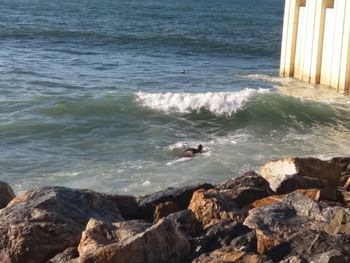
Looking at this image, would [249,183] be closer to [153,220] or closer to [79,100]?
[153,220]

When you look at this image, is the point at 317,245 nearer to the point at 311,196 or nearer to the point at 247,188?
the point at 311,196

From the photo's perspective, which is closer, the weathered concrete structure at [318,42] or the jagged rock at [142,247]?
the jagged rock at [142,247]

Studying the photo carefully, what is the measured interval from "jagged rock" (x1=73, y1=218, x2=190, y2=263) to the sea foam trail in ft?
50.2

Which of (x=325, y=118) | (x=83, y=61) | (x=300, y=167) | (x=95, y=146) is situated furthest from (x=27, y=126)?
(x=83, y=61)

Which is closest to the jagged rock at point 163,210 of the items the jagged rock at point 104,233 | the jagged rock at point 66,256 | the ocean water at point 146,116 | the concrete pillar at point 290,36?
the jagged rock at point 104,233

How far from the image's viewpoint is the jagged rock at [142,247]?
7102 millimetres

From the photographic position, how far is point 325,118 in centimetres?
2183

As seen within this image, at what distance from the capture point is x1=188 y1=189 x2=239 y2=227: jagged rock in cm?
880

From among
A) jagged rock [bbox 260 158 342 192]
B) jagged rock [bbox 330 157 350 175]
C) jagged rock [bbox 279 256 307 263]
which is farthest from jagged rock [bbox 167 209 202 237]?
jagged rock [bbox 330 157 350 175]

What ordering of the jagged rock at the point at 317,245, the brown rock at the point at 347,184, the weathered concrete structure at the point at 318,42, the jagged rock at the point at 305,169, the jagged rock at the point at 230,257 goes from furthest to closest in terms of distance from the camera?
the weathered concrete structure at the point at 318,42 < the jagged rock at the point at 305,169 < the brown rock at the point at 347,184 < the jagged rock at the point at 317,245 < the jagged rock at the point at 230,257

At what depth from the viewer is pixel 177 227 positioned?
8.13 m

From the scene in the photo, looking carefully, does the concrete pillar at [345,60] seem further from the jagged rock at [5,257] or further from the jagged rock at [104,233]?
the jagged rock at [5,257]

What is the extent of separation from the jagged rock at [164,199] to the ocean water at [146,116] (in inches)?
130

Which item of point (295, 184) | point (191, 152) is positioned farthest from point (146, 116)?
point (295, 184)
